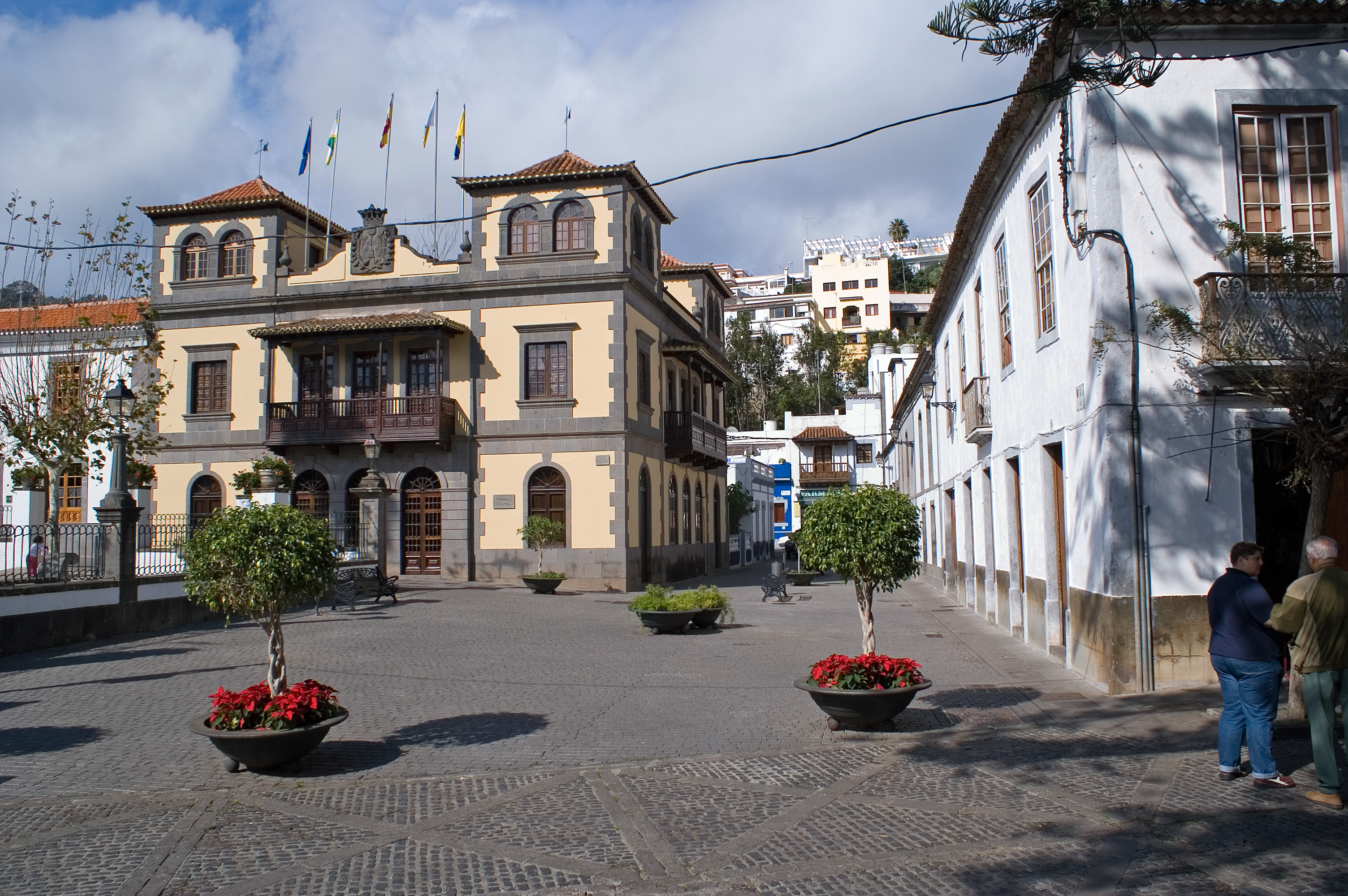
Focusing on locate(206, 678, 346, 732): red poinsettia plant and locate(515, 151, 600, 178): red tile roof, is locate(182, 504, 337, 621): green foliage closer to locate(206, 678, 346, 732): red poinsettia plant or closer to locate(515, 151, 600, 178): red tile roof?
locate(206, 678, 346, 732): red poinsettia plant

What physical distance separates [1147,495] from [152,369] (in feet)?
92.6

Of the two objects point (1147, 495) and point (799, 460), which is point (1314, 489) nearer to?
point (1147, 495)

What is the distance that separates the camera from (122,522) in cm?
1541

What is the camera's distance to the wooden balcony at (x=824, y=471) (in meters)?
57.3

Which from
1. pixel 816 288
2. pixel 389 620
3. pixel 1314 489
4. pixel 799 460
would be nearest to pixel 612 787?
pixel 1314 489

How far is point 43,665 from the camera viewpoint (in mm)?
12492

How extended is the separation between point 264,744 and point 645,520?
22.2 metres

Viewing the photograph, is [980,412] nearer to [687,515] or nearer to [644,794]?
[644,794]

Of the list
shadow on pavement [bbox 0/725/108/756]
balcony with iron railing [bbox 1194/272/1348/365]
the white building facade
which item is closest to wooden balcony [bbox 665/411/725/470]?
the white building facade

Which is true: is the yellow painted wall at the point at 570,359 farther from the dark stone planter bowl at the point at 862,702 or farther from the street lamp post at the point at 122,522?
the dark stone planter bowl at the point at 862,702

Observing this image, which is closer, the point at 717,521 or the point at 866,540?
the point at 866,540

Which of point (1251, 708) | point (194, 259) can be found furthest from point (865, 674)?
point (194, 259)

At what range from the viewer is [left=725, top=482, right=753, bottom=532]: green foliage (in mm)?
42625

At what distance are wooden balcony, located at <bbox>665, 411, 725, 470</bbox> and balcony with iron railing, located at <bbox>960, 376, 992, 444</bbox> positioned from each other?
14.9 metres
